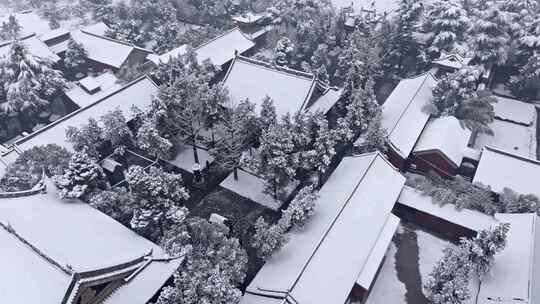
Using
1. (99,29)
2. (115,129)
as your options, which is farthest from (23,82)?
(99,29)

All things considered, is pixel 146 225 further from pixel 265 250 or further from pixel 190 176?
pixel 190 176

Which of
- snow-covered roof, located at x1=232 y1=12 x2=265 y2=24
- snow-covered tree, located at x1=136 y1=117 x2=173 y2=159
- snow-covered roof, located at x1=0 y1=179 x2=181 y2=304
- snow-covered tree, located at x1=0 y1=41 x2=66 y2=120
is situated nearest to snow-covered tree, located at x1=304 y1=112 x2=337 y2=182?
snow-covered tree, located at x1=136 y1=117 x2=173 y2=159

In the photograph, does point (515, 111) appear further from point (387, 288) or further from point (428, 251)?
point (387, 288)

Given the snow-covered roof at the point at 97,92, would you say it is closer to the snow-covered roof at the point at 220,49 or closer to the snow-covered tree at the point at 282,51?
the snow-covered roof at the point at 220,49

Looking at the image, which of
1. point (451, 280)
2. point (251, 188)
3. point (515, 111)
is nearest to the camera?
point (451, 280)

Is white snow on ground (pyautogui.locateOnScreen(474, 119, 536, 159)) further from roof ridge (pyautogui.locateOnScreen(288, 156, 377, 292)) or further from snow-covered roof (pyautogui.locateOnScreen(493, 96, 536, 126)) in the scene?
roof ridge (pyautogui.locateOnScreen(288, 156, 377, 292))

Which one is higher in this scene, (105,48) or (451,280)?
(105,48)
